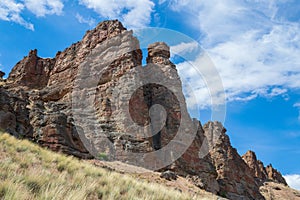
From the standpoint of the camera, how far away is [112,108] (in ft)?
112

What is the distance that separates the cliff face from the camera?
78.7 ft

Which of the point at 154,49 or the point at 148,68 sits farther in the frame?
the point at 154,49

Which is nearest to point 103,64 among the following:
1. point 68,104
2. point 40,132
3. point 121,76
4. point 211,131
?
point 121,76

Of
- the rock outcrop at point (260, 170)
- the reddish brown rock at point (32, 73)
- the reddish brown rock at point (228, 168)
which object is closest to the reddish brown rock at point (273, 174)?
the rock outcrop at point (260, 170)

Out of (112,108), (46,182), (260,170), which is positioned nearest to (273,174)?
(260,170)

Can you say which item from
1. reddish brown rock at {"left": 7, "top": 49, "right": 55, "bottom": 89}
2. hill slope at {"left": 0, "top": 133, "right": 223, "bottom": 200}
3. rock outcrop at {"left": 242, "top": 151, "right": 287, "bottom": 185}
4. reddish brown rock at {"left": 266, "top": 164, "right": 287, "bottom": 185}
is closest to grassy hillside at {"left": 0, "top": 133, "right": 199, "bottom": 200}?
hill slope at {"left": 0, "top": 133, "right": 223, "bottom": 200}

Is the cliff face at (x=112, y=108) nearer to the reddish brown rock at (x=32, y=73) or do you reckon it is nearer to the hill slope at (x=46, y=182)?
the reddish brown rock at (x=32, y=73)

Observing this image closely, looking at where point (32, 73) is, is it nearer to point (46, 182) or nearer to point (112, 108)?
point (112, 108)

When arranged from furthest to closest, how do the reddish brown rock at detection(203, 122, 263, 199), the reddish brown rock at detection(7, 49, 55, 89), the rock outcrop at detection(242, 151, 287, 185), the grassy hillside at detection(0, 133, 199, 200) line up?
1. the rock outcrop at detection(242, 151, 287, 185)
2. the reddish brown rock at detection(203, 122, 263, 199)
3. the reddish brown rock at detection(7, 49, 55, 89)
4. the grassy hillside at detection(0, 133, 199, 200)

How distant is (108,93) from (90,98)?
8.10 ft

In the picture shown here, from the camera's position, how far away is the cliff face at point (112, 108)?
24.0 metres

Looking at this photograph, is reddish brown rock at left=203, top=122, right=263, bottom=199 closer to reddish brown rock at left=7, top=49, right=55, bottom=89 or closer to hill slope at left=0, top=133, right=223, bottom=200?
reddish brown rock at left=7, top=49, right=55, bottom=89

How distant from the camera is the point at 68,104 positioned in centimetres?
3441

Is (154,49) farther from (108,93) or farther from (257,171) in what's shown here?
(257,171)
